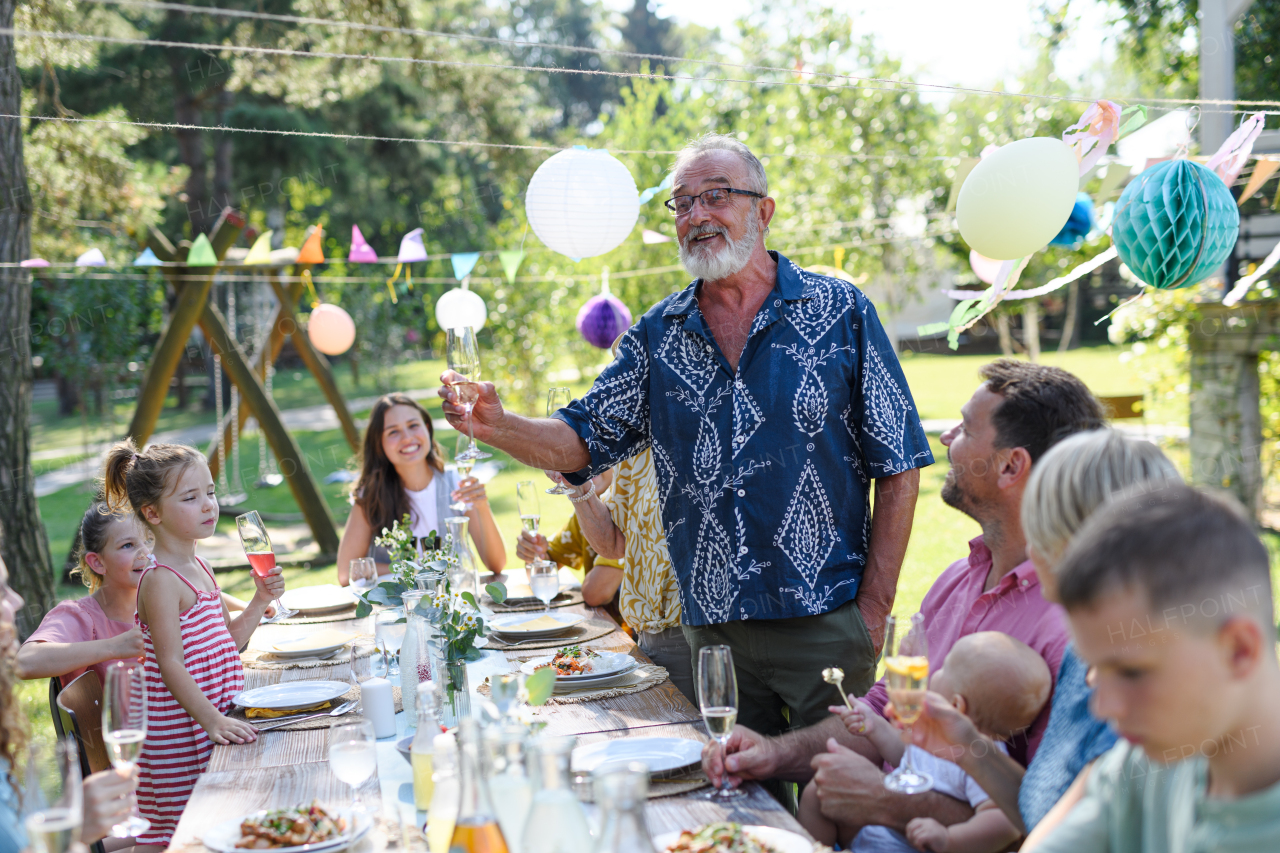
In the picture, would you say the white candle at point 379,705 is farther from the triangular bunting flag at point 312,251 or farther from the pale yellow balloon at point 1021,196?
the triangular bunting flag at point 312,251

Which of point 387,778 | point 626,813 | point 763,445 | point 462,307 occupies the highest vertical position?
point 462,307

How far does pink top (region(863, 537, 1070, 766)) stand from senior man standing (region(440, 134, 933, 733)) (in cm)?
32

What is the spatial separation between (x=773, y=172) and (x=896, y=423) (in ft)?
33.7

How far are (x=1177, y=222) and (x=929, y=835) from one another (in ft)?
6.96

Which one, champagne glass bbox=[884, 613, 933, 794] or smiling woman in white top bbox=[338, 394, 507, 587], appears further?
smiling woman in white top bbox=[338, 394, 507, 587]

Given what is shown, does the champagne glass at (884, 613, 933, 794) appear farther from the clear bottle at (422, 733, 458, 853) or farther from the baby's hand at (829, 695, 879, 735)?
the clear bottle at (422, 733, 458, 853)

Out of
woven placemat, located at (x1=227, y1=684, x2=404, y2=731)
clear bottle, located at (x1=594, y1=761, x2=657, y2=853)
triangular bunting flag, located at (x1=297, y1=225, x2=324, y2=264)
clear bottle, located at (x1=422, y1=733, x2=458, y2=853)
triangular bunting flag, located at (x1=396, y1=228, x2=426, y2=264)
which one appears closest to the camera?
clear bottle, located at (x1=594, y1=761, x2=657, y2=853)

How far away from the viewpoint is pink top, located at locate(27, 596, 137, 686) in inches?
109

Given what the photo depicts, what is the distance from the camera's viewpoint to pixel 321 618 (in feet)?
11.5

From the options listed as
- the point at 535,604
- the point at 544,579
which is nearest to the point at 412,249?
the point at 535,604

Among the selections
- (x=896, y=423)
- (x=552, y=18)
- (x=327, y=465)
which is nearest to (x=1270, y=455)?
(x=896, y=423)

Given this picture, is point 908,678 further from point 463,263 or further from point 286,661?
point 463,263

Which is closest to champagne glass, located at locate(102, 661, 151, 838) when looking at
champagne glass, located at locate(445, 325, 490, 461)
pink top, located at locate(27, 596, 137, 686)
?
champagne glass, located at locate(445, 325, 490, 461)

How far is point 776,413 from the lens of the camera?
8.67 ft
